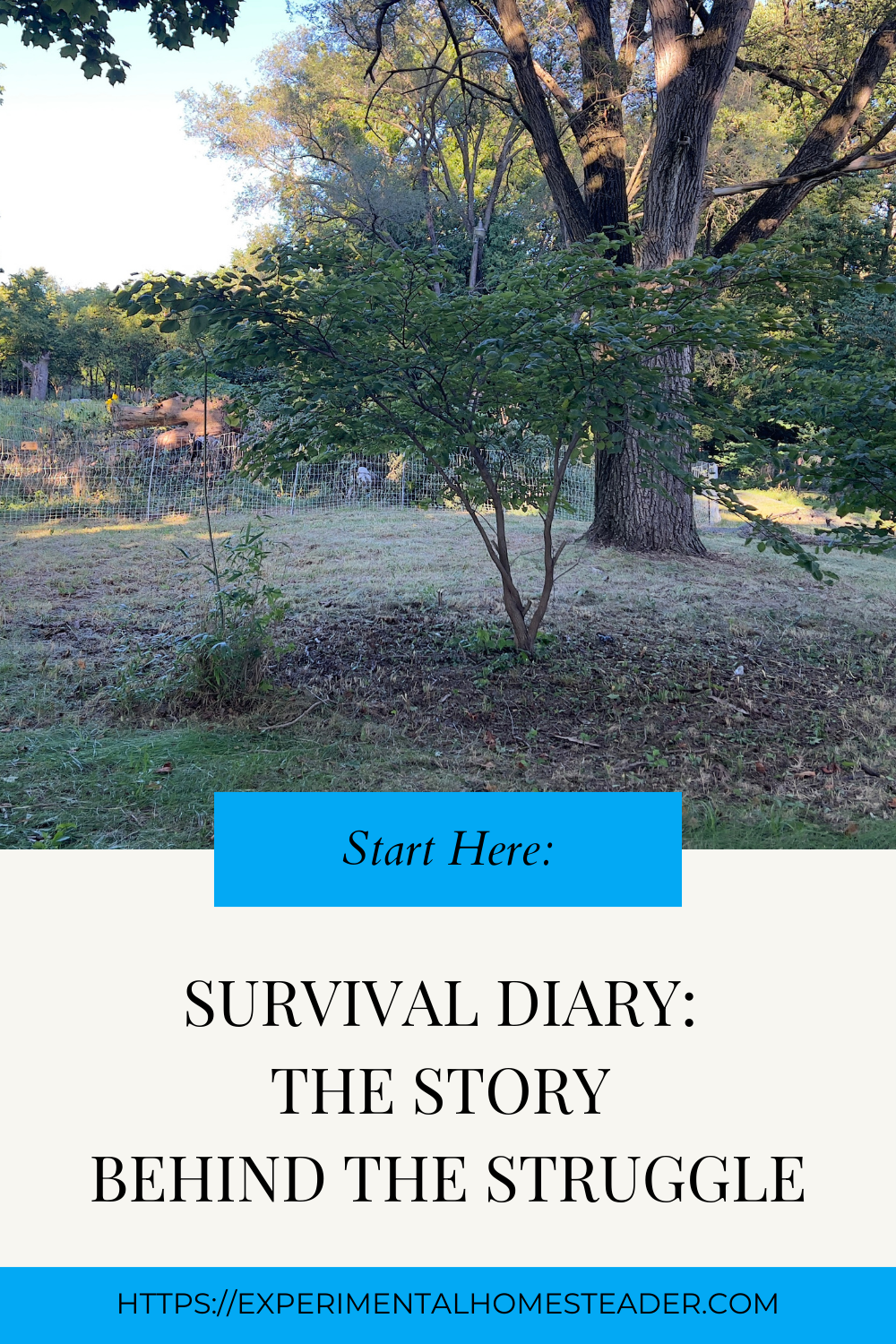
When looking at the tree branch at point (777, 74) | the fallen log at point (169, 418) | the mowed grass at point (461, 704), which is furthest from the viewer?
the fallen log at point (169, 418)

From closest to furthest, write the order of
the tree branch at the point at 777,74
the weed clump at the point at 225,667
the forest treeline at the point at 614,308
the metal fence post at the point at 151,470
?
1. the forest treeline at the point at 614,308
2. the weed clump at the point at 225,667
3. the tree branch at the point at 777,74
4. the metal fence post at the point at 151,470

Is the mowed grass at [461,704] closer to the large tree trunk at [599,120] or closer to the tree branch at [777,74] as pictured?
the large tree trunk at [599,120]

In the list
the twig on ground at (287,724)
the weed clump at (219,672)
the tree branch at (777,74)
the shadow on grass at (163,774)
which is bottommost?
the shadow on grass at (163,774)

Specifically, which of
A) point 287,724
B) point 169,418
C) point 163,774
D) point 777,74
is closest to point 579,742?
point 287,724

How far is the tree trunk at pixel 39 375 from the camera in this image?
28141 mm

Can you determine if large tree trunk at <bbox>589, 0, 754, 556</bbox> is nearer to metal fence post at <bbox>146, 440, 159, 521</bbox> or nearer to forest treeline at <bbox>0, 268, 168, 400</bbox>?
metal fence post at <bbox>146, 440, 159, 521</bbox>

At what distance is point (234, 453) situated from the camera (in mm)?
14367

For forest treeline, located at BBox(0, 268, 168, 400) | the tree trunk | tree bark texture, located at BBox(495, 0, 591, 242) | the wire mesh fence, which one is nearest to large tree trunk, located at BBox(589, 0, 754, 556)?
tree bark texture, located at BBox(495, 0, 591, 242)

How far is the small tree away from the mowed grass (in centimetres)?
135

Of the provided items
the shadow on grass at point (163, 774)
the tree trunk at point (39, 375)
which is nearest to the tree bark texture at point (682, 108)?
the shadow on grass at point (163, 774)

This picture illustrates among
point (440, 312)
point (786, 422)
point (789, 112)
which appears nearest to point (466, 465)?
point (440, 312)

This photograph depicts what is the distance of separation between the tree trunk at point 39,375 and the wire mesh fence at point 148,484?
53.3ft

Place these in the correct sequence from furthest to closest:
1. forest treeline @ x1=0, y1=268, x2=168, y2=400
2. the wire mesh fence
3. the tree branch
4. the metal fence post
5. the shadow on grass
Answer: forest treeline @ x1=0, y1=268, x2=168, y2=400
the metal fence post
the wire mesh fence
the tree branch
the shadow on grass

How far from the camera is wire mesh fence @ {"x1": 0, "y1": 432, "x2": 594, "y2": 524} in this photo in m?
13.4
